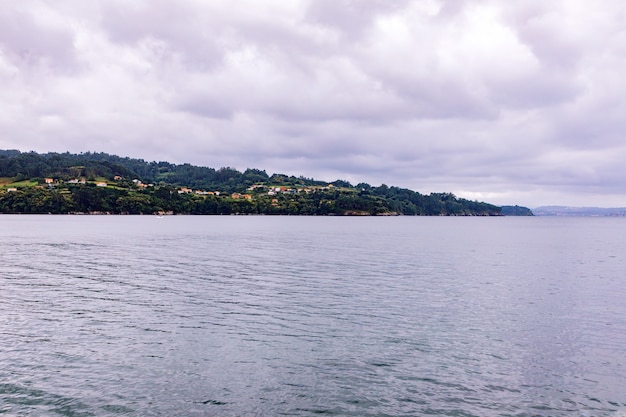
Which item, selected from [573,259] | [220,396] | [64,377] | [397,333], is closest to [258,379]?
[220,396]

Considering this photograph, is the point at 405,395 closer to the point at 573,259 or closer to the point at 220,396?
the point at 220,396

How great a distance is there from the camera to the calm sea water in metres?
22.0

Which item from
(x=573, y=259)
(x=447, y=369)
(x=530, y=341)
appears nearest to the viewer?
(x=447, y=369)

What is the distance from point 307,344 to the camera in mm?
30188

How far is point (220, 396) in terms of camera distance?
22.3m

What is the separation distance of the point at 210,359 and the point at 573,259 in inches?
3156

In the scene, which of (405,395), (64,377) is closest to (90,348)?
(64,377)

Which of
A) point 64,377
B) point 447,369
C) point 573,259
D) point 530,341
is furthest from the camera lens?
point 573,259

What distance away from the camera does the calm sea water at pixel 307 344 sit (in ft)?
72.1

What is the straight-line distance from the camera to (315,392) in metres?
23.0

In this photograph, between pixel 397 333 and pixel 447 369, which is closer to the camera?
pixel 447 369

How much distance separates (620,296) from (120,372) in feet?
155

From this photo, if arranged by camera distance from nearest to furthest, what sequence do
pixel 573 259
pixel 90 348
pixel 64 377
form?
pixel 64 377
pixel 90 348
pixel 573 259

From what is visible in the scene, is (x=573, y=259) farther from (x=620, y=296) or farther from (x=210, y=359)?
(x=210, y=359)
